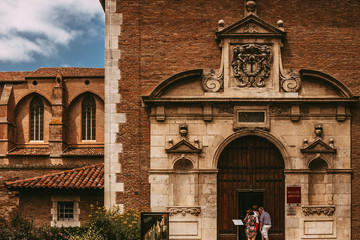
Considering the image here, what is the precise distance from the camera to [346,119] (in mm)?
14320

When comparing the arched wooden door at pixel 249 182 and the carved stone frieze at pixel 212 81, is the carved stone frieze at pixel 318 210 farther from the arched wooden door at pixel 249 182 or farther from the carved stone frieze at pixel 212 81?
the carved stone frieze at pixel 212 81

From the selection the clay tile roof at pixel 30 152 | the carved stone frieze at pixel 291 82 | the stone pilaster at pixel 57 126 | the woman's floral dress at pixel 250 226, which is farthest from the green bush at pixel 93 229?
the clay tile roof at pixel 30 152

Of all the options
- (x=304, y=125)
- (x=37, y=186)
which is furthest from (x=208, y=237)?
(x=37, y=186)

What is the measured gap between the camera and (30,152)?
31797mm

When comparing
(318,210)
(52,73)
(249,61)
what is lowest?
(318,210)

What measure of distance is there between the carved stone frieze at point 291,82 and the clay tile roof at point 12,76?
87.9ft

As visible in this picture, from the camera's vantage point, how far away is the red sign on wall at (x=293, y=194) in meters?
13.9

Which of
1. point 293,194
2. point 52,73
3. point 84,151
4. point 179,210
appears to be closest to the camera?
point 179,210

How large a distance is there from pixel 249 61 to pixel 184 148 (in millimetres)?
4202

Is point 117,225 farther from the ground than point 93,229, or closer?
farther from the ground

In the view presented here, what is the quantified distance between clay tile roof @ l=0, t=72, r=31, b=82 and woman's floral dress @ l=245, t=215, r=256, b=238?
27573mm

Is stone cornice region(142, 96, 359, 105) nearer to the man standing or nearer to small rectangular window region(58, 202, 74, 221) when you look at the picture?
the man standing

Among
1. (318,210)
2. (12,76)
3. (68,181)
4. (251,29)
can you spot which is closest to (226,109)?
(251,29)

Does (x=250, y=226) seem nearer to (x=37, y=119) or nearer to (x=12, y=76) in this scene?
(x=37, y=119)
